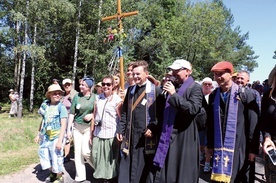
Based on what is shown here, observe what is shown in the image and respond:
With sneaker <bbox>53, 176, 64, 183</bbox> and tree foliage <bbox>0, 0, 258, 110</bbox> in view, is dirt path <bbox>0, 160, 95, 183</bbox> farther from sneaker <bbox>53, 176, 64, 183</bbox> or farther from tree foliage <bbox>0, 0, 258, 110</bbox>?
tree foliage <bbox>0, 0, 258, 110</bbox>

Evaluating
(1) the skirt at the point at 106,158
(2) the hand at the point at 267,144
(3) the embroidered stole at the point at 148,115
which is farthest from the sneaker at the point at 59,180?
(2) the hand at the point at 267,144

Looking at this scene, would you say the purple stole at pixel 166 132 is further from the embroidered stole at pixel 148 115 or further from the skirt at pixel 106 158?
the skirt at pixel 106 158

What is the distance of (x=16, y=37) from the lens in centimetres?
1574

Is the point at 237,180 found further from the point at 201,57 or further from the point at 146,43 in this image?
the point at 201,57

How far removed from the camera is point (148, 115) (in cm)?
372

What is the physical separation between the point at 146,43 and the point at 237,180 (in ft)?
81.0

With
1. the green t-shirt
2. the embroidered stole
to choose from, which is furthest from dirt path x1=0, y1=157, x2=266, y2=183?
the embroidered stole

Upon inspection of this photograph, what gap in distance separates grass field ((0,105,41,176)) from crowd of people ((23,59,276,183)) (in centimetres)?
160

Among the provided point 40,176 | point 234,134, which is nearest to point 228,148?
point 234,134

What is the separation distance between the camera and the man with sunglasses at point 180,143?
3.19 meters

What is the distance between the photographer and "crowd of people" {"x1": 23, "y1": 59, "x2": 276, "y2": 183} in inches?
126

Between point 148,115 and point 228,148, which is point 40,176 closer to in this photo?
point 148,115

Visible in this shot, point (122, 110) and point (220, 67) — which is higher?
point (220, 67)

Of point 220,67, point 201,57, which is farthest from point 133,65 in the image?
point 201,57
